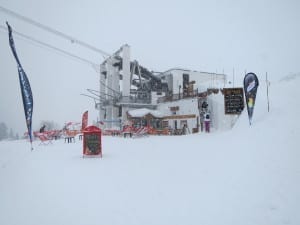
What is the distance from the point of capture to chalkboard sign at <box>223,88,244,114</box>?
16094mm

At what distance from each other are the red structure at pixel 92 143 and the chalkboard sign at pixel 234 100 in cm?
1002

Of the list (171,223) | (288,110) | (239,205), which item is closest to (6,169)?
(171,223)

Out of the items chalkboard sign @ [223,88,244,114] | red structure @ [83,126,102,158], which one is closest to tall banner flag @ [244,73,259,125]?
chalkboard sign @ [223,88,244,114]

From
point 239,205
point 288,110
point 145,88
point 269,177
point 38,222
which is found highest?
point 145,88

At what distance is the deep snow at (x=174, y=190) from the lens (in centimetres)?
429

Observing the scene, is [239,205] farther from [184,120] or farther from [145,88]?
[145,88]

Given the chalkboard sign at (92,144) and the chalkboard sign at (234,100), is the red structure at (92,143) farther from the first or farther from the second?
the chalkboard sign at (234,100)

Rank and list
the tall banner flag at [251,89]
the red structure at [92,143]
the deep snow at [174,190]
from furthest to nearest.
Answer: the tall banner flag at [251,89], the red structure at [92,143], the deep snow at [174,190]

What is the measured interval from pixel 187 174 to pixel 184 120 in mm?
19731

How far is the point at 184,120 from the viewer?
86.0ft

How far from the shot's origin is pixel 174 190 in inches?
221

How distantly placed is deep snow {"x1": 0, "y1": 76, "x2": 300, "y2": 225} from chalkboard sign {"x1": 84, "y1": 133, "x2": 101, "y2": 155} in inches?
86.8

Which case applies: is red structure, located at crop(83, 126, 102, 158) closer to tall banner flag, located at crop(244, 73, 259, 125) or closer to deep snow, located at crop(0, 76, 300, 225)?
deep snow, located at crop(0, 76, 300, 225)

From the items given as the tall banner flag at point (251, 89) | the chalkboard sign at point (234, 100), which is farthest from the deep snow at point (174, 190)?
the chalkboard sign at point (234, 100)
